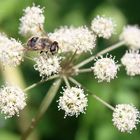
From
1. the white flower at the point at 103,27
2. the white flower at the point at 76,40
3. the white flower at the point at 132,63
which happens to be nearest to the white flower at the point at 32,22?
the white flower at the point at 76,40

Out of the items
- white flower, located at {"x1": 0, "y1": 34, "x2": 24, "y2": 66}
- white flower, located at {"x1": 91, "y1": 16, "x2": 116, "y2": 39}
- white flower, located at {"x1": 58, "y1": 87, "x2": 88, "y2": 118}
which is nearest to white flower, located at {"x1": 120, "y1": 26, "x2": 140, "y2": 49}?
white flower, located at {"x1": 91, "y1": 16, "x2": 116, "y2": 39}

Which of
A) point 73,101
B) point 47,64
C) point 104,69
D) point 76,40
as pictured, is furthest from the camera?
point 76,40

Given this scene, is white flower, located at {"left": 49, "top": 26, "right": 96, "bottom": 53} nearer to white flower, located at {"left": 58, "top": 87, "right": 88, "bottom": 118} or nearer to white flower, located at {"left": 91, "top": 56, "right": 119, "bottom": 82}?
white flower, located at {"left": 91, "top": 56, "right": 119, "bottom": 82}

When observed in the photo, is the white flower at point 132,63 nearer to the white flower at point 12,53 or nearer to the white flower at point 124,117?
the white flower at point 124,117

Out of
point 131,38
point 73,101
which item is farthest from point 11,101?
point 131,38

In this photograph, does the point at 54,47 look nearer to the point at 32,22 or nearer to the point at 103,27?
the point at 32,22

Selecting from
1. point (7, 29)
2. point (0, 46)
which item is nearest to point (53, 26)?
point (7, 29)
